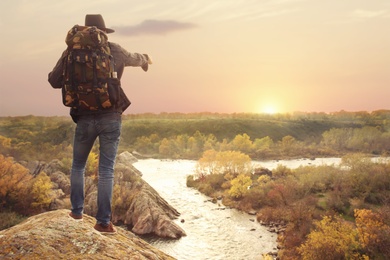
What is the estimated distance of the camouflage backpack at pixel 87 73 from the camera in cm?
543

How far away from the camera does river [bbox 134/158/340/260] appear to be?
37.4 metres

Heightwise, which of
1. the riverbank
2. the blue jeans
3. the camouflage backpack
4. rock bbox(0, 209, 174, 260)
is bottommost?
the riverbank

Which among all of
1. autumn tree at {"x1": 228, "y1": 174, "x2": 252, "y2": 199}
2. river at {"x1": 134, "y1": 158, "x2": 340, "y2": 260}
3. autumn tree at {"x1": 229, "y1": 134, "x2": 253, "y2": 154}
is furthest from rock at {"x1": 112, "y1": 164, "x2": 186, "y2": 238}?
autumn tree at {"x1": 229, "y1": 134, "x2": 253, "y2": 154}

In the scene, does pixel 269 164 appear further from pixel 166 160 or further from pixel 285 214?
pixel 285 214

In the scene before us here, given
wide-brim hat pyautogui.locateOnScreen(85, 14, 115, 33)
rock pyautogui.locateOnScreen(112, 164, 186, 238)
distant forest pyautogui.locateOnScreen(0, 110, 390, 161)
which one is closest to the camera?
wide-brim hat pyautogui.locateOnScreen(85, 14, 115, 33)

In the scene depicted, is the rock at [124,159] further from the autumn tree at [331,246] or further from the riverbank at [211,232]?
the autumn tree at [331,246]

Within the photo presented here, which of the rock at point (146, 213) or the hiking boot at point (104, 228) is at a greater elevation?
the hiking boot at point (104, 228)

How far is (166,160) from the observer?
106 m

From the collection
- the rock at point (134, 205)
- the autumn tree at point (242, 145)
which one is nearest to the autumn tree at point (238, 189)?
the rock at point (134, 205)

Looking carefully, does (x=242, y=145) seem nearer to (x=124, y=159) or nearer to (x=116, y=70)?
(x=124, y=159)

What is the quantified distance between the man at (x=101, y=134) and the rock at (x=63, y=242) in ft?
0.79

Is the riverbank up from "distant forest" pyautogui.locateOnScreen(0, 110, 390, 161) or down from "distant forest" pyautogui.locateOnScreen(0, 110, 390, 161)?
down

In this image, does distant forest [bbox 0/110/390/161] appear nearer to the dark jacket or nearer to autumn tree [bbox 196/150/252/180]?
autumn tree [bbox 196/150/252/180]

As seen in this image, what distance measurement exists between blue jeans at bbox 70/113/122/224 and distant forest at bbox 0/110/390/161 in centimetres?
6931
